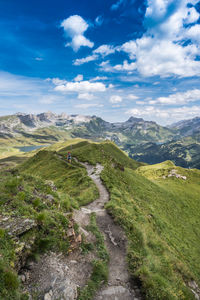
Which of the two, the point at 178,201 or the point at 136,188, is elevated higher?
the point at 136,188

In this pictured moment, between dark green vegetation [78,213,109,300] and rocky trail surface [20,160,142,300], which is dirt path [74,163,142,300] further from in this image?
dark green vegetation [78,213,109,300]

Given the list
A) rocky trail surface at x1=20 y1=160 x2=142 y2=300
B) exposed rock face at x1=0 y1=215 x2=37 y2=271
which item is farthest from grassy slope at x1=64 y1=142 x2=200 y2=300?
exposed rock face at x1=0 y1=215 x2=37 y2=271

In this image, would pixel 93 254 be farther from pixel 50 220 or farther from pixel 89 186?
pixel 89 186

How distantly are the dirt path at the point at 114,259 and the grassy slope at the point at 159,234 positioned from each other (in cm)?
75

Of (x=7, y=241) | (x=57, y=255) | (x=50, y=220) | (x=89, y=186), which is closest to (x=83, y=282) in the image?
(x=57, y=255)

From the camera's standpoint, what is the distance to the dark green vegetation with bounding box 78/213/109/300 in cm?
985

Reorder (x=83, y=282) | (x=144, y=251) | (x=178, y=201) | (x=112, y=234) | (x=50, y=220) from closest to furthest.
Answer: (x=83, y=282), (x=50, y=220), (x=144, y=251), (x=112, y=234), (x=178, y=201)

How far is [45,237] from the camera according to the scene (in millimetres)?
11508

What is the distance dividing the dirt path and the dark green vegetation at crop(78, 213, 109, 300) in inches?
15.4

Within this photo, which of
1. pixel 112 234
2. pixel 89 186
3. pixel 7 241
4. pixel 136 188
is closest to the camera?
pixel 7 241

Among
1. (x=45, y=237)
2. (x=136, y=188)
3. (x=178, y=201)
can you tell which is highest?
(x=45, y=237)

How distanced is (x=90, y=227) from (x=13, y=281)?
10.7 m

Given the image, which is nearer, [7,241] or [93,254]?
[7,241]

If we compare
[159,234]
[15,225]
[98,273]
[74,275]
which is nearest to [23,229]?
[15,225]
